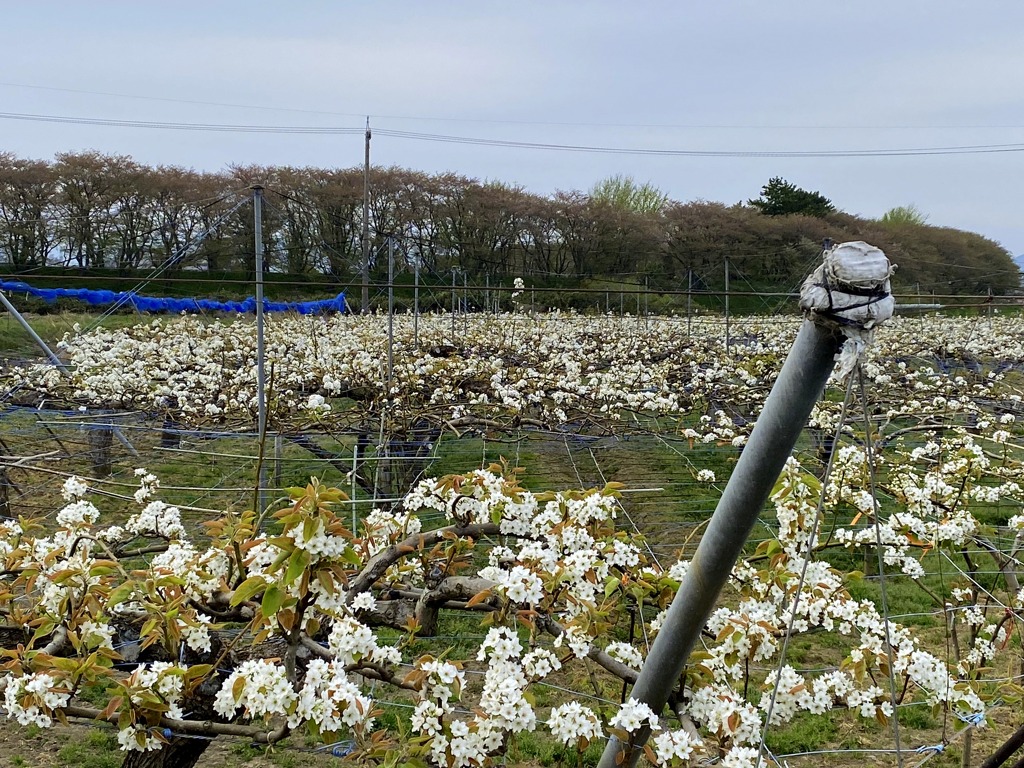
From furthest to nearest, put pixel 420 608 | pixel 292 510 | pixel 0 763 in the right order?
pixel 0 763, pixel 420 608, pixel 292 510

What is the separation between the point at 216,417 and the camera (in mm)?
5789

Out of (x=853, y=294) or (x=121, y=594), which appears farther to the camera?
(x=121, y=594)

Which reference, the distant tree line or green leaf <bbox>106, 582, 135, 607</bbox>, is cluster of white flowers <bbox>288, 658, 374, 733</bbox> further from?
the distant tree line

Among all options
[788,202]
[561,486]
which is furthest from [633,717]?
[788,202]

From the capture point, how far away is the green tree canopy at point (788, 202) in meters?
25.1

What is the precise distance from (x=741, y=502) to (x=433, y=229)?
18.8 m

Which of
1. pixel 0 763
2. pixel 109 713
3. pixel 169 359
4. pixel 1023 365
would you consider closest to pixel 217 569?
pixel 109 713

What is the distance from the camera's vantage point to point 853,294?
31.3 inches

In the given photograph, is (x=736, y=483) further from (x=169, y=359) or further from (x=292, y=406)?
(x=169, y=359)

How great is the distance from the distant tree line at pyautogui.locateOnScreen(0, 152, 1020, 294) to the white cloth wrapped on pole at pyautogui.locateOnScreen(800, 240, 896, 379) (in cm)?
1415

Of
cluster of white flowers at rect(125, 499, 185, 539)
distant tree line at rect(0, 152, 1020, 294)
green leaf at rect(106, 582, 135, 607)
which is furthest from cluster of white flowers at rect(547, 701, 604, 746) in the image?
distant tree line at rect(0, 152, 1020, 294)

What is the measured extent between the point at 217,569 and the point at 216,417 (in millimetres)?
4317

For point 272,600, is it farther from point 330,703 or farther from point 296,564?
point 330,703

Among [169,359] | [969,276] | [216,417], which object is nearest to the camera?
[216,417]
